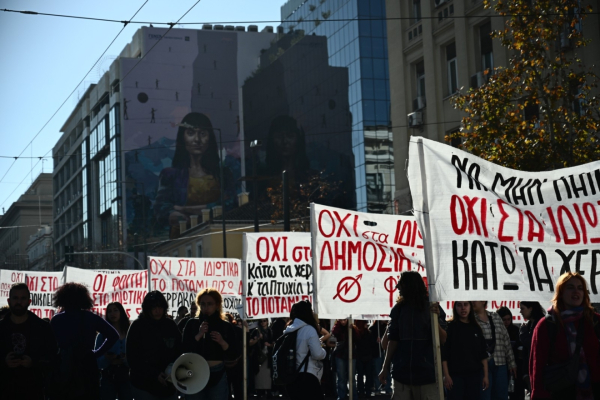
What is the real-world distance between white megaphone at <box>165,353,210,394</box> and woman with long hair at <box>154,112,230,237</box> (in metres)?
81.6

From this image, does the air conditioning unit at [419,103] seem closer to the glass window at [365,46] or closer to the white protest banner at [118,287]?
the white protest banner at [118,287]

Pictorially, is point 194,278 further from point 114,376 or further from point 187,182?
point 187,182

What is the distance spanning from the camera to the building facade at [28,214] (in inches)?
5630

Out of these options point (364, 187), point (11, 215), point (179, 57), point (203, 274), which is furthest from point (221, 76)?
point (203, 274)

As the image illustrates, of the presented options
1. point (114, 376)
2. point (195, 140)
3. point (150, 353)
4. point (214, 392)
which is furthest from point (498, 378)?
point (195, 140)

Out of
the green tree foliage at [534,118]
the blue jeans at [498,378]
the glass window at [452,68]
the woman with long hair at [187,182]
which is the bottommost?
the blue jeans at [498,378]

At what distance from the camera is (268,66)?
301ft

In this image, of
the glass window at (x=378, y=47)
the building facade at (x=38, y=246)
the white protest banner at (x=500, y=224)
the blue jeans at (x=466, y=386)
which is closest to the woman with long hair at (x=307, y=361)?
the blue jeans at (x=466, y=386)

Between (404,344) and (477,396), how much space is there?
4.62ft

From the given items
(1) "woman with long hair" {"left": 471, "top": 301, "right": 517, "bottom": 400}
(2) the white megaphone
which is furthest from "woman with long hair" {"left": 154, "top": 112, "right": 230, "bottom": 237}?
(2) the white megaphone

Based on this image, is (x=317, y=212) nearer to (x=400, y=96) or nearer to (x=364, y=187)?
(x=400, y=96)

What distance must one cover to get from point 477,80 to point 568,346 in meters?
21.3

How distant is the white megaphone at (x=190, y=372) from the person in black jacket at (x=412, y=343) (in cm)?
175

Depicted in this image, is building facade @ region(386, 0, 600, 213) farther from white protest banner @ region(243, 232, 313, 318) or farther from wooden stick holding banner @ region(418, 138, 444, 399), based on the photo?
wooden stick holding banner @ region(418, 138, 444, 399)
